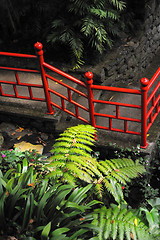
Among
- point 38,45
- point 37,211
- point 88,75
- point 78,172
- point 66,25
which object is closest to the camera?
point 37,211

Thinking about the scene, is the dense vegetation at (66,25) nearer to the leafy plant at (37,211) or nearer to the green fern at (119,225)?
the leafy plant at (37,211)

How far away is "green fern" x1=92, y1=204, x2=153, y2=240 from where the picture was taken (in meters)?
3.17

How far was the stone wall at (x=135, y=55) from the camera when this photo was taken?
604cm

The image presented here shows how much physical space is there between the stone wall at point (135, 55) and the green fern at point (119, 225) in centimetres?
303

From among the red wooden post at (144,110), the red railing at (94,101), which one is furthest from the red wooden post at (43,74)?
the red wooden post at (144,110)

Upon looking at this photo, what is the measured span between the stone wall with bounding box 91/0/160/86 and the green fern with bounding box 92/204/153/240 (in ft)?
9.94

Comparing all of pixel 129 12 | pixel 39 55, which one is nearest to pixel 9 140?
pixel 39 55

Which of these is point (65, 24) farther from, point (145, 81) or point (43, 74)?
point (145, 81)

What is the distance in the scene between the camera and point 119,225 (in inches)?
126

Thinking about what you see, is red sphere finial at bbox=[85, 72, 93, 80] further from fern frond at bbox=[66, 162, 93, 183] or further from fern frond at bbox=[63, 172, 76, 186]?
fern frond at bbox=[63, 172, 76, 186]

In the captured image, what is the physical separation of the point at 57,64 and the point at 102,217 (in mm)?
3531

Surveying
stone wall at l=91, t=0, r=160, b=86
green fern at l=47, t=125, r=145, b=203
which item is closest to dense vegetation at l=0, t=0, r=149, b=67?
stone wall at l=91, t=0, r=160, b=86

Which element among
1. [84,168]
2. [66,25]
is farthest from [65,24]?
[84,168]

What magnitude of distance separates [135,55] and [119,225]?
4.50 m
